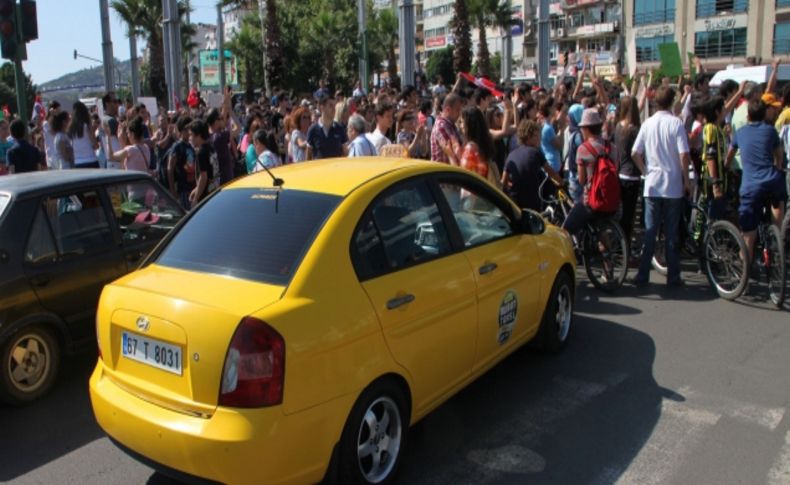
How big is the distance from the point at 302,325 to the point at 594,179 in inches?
190

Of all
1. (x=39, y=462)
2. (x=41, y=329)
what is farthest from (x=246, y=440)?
(x=41, y=329)

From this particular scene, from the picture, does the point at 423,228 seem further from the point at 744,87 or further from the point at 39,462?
the point at 744,87

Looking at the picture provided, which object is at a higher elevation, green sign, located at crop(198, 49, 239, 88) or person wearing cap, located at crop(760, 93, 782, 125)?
green sign, located at crop(198, 49, 239, 88)

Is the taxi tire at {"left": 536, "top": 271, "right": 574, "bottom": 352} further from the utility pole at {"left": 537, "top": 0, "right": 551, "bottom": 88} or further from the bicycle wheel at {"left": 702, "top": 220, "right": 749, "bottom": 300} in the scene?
the utility pole at {"left": 537, "top": 0, "right": 551, "bottom": 88}

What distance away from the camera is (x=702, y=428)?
4172 millimetres

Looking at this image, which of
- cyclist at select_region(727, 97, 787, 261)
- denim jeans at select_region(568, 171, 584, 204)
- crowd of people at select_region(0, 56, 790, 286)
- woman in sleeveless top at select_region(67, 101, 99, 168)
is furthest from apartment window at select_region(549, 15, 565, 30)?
cyclist at select_region(727, 97, 787, 261)

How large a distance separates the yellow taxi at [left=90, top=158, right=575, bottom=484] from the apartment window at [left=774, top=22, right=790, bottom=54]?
183 feet

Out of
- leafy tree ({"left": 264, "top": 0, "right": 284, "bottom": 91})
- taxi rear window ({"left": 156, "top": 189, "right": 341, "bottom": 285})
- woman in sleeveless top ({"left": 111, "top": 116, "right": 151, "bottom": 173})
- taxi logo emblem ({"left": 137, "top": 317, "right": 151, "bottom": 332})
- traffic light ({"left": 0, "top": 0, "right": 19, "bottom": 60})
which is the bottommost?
taxi logo emblem ({"left": 137, "top": 317, "right": 151, "bottom": 332})

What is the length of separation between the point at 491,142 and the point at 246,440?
4839mm

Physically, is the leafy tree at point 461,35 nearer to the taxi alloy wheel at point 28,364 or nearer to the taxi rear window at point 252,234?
the taxi alloy wheel at point 28,364

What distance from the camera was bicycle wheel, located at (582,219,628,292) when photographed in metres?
7.08

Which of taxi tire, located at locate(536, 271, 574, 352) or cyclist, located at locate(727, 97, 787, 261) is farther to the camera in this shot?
cyclist, located at locate(727, 97, 787, 261)

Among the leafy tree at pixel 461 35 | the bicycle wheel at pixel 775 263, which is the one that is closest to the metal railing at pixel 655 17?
the leafy tree at pixel 461 35

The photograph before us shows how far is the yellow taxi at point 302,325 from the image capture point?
2.98 meters
